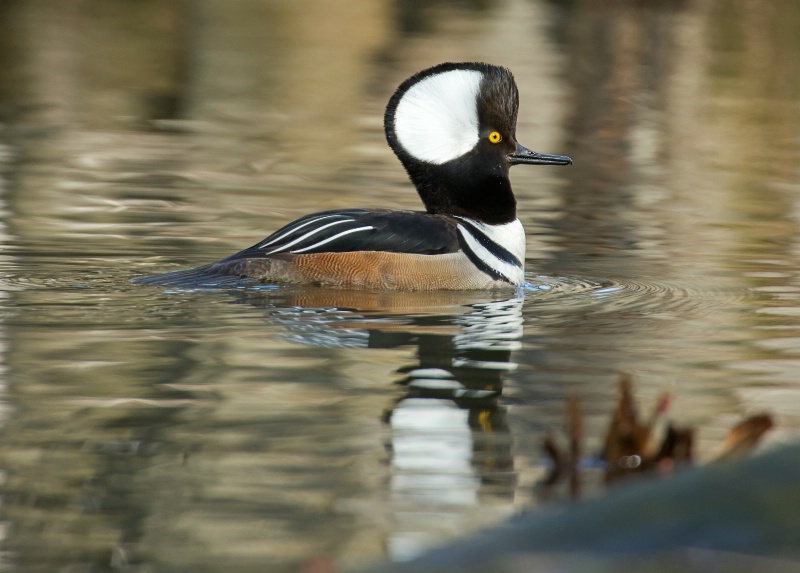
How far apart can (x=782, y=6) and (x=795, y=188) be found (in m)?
31.4

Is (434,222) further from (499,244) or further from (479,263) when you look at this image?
(499,244)

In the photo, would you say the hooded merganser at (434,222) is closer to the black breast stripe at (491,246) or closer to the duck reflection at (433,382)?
the black breast stripe at (491,246)

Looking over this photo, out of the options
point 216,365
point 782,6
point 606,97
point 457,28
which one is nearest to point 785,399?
point 216,365

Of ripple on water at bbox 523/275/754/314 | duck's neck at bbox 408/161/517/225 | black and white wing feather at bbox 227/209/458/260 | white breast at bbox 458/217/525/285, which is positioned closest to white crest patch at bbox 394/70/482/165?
duck's neck at bbox 408/161/517/225

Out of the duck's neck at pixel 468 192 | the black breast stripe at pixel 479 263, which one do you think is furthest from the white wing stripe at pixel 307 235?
the duck's neck at pixel 468 192

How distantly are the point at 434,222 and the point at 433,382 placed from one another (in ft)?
7.77

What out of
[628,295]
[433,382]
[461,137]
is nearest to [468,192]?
[461,137]

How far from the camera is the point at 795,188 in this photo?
13.8 m

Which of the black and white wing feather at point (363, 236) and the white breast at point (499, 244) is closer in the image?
the black and white wing feather at point (363, 236)

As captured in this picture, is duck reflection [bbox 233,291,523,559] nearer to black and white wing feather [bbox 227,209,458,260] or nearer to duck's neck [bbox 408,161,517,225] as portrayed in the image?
black and white wing feather [bbox 227,209,458,260]

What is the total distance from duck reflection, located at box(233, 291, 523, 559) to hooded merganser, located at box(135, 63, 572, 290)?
159 mm

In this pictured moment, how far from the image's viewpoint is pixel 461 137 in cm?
875

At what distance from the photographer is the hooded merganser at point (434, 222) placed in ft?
26.9

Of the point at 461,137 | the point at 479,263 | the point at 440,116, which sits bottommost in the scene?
the point at 479,263
